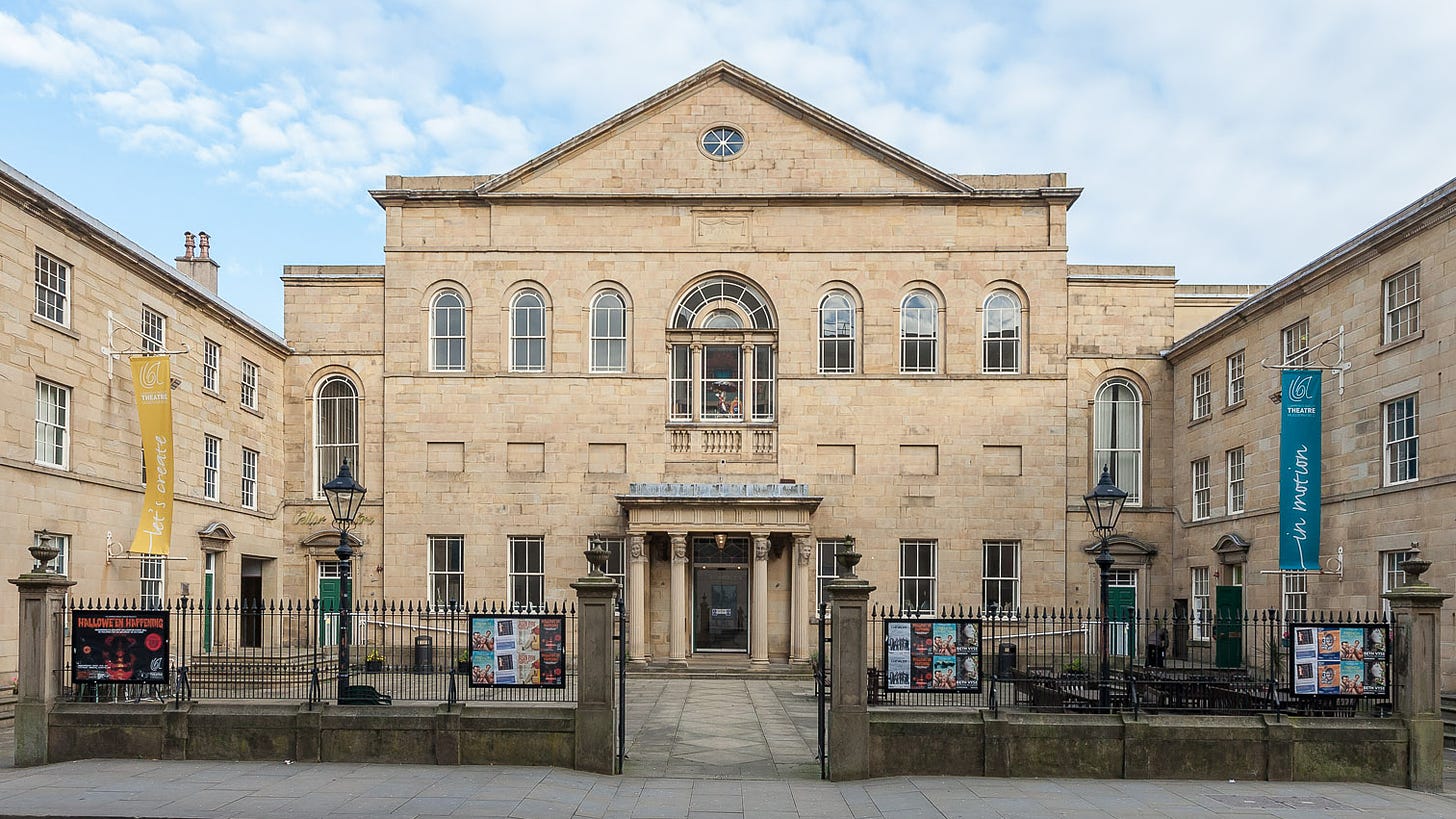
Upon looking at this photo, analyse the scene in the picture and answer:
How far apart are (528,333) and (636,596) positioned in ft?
25.3

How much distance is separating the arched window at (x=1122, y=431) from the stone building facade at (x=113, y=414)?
73.0 feet

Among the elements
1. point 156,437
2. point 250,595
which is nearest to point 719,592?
point 250,595

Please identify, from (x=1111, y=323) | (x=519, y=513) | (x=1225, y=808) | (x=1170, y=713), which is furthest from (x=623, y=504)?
(x=1225, y=808)

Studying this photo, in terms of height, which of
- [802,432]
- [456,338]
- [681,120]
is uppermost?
[681,120]

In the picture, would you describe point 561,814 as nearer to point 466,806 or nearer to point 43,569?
point 466,806

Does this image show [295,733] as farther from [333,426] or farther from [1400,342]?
[1400,342]

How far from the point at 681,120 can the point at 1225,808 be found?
23.9 metres

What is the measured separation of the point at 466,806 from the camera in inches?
537

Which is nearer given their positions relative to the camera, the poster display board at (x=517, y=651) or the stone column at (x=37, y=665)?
the stone column at (x=37, y=665)

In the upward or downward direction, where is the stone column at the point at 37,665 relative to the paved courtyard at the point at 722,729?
upward

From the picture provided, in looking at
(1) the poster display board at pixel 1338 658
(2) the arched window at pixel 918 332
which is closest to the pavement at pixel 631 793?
(1) the poster display board at pixel 1338 658

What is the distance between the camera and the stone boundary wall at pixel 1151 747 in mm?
15992

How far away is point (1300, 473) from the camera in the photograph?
2459 centimetres

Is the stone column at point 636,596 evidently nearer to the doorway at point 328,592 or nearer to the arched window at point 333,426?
the doorway at point 328,592
